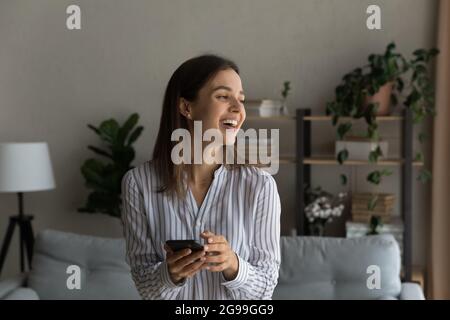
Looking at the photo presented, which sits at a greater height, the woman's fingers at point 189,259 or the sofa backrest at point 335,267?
the woman's fingers at point 189,259

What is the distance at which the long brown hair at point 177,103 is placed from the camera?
0.50 meters

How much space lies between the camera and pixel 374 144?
2240 mm

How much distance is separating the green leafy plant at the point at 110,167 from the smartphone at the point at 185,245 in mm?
1982

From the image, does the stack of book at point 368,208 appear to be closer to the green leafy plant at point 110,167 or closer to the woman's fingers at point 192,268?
the green leafy plant at point 110,167

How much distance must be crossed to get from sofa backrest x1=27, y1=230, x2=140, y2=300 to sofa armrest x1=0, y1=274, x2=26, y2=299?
40 mm

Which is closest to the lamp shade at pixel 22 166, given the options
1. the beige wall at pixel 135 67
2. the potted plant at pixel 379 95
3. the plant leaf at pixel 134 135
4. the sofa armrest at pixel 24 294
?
the beige wall at pixel 135 67

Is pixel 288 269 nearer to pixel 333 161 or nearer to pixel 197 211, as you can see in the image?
pixel 333 161

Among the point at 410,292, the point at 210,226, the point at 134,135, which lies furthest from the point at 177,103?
the point at 134,135

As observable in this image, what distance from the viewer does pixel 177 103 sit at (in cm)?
52

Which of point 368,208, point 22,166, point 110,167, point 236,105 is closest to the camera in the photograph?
point 236,105

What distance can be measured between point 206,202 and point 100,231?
2230mm

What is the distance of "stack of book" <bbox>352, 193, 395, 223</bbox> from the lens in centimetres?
223

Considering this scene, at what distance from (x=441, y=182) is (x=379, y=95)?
0.38m

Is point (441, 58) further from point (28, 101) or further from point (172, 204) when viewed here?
point (172, 204)
